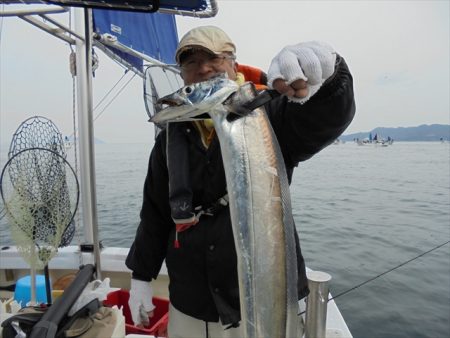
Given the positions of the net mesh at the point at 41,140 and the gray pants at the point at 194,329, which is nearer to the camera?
the gray pants at the point at 194,329

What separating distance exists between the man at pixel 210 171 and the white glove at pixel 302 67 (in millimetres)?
98

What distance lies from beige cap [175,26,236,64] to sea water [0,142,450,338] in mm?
2395

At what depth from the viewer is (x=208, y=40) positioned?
1852 mm

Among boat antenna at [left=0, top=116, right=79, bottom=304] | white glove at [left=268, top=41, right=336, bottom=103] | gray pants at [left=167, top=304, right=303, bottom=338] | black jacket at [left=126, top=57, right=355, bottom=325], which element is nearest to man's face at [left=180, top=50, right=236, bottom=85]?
black jacket at [left=126, top=57, right=355, bottom=325]

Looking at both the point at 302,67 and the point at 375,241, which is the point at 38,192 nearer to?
the point at 302,67

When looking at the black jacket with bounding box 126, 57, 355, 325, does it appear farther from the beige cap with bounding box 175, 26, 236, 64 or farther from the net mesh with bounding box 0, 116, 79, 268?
the net mesh with bounding box 0, 116, 79, 268

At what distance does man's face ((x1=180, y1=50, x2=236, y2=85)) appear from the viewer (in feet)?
6.20

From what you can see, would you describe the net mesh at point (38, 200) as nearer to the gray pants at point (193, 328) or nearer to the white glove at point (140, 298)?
the white glove at point (140, 298)

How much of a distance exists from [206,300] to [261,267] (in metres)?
0.88

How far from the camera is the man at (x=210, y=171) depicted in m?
1.51

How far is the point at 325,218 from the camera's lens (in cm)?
1398

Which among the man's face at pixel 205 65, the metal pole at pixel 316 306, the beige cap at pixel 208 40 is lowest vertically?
the metal pole at pixel 316 306

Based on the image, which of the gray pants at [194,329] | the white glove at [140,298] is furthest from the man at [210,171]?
the white glove at [140,298]

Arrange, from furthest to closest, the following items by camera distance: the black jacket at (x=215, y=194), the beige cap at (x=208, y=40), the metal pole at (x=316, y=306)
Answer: the metal pole at (x=316, y=306), the beige cap at (x=208, y=40), the black jacket at (x=215, y=194)
